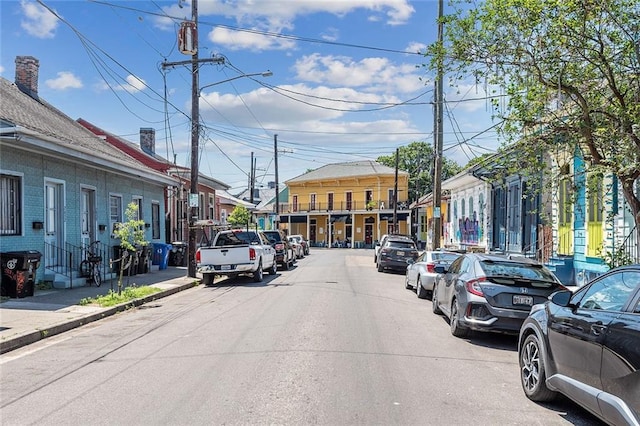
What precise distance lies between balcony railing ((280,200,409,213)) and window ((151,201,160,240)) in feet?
129

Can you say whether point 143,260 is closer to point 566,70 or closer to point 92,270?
point 92,270

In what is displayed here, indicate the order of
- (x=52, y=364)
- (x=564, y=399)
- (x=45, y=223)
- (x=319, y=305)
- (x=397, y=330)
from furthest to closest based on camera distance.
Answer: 1. (x=45, y=223)
2. (x=319, y=305)
3. (x=397, y=330)
4. (x=52, y=364)
5. (x=564, y=399)

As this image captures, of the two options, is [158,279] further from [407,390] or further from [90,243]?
[407,390]

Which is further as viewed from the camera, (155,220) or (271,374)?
(155,220)

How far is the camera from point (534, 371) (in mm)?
5777

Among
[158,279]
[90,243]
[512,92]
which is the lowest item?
[158,279]

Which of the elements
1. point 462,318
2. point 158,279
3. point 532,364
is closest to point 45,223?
point 158,279

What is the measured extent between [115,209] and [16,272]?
796 centimetres

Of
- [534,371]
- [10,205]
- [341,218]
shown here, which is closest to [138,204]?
[10,205]

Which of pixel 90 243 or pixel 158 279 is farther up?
pixel 90 243

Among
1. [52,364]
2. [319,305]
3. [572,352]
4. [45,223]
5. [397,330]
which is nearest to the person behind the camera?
[572,352]

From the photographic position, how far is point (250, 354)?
24.3 ft

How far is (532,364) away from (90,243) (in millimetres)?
15132

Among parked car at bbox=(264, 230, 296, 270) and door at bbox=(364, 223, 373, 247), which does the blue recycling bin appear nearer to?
parked car at bbox=(264, 230, 296, 270)
